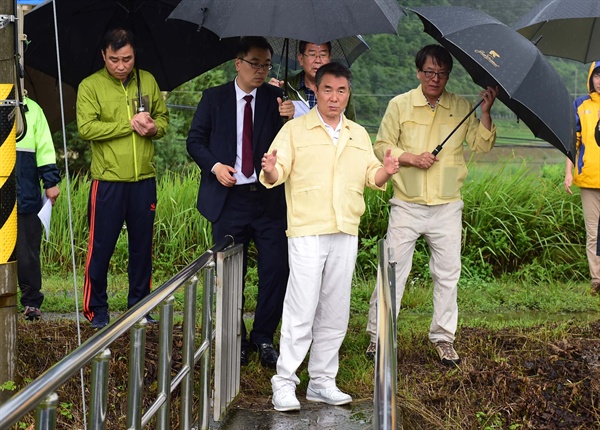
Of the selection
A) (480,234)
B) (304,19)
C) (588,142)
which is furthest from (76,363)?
(480,234)

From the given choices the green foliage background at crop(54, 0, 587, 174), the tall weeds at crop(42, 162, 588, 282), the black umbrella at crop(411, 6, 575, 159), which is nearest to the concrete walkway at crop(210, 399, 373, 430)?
the black umbrella at crop(411, 6, 575, 159)

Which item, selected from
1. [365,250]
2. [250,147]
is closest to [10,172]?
[250,147]

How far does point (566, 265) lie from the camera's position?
31.3 ft

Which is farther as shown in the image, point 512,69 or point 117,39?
point 117,39

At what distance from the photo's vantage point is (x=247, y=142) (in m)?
5.67

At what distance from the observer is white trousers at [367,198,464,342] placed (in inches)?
235

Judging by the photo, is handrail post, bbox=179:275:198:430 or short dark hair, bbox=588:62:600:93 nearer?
handrail post, bbox=179:275:198:430

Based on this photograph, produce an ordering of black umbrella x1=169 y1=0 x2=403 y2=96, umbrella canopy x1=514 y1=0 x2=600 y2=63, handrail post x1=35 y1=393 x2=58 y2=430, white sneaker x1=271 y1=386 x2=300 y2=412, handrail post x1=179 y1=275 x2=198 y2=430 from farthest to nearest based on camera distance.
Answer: umbrella canopy x1=514 y1=0 x2=600 y2=63 → black umbrella x1=169 y1=0 x2=403 y2=96 → white sneaker x1=271 y1=386 x2=300 y2=412 → handrail post x1=179 y1=275 x2=198 y2=430 → handrail post x1=35 y1=393 x2=58 y2=430

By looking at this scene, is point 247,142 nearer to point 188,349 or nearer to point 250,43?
point 250,43

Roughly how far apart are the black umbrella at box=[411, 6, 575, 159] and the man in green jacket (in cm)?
177

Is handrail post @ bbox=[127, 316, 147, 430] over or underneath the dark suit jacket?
underneath

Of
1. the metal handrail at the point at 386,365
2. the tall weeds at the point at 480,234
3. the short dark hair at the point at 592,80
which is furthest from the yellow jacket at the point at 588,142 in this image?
the metal handrail at the point at 386,365

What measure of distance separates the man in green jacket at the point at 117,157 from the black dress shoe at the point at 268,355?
1.08 meters

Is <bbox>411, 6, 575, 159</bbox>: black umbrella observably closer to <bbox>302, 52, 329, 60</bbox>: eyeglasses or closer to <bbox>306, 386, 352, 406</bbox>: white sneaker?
<bbox>302, 52, 329, 60</bbox>: eyeglasses
